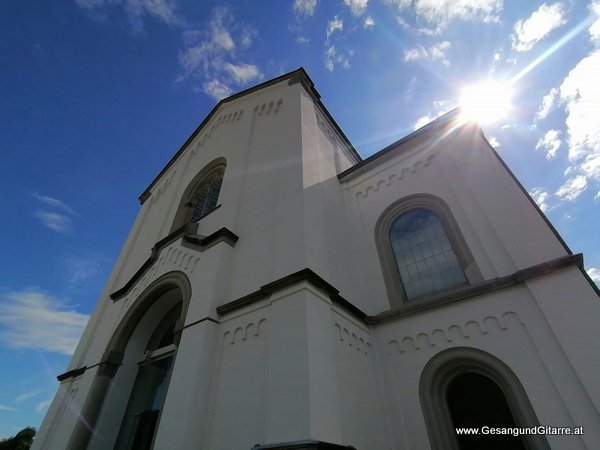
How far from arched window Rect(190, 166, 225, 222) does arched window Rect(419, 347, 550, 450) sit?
6.73m

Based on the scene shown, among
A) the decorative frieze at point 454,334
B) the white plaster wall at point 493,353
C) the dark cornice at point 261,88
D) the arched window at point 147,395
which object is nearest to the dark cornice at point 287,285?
the decorative frieze at point 454,334

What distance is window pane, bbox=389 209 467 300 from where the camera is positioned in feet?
17.8

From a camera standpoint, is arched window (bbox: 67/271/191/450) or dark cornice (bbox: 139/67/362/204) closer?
arched window (bbox: 67/271/191/450)

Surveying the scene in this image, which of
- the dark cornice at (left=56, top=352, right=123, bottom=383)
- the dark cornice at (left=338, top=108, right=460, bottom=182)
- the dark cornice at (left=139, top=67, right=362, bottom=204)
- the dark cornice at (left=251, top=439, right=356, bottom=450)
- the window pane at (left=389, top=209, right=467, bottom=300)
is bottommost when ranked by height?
the dark cornice at (left=251, top=439, right=356, bottom=450)

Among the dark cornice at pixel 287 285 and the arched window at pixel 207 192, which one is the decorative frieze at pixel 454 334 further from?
the arched window at pixel 207 192

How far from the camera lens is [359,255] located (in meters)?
6.50

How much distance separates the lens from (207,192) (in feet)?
30.9

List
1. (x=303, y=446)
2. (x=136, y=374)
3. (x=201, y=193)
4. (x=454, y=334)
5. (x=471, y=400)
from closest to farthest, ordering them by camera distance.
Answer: (x=303, y=446) → (x=471, y=400) → (x=454, y=334) → (x=136, y=374) → (x=201, y=193)

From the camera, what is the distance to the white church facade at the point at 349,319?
358 centimetres

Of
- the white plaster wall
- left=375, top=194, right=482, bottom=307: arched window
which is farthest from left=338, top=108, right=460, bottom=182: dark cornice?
the white plaster wall

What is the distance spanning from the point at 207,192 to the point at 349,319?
644 centimetres

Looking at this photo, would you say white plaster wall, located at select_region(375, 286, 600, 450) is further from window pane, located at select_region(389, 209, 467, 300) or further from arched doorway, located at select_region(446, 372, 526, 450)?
window pane, located at select_region(389, 209, 467, 300)

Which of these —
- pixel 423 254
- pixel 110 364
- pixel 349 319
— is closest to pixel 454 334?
pixel 349 319

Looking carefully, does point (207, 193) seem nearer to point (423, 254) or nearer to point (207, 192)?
point (207, 192)
